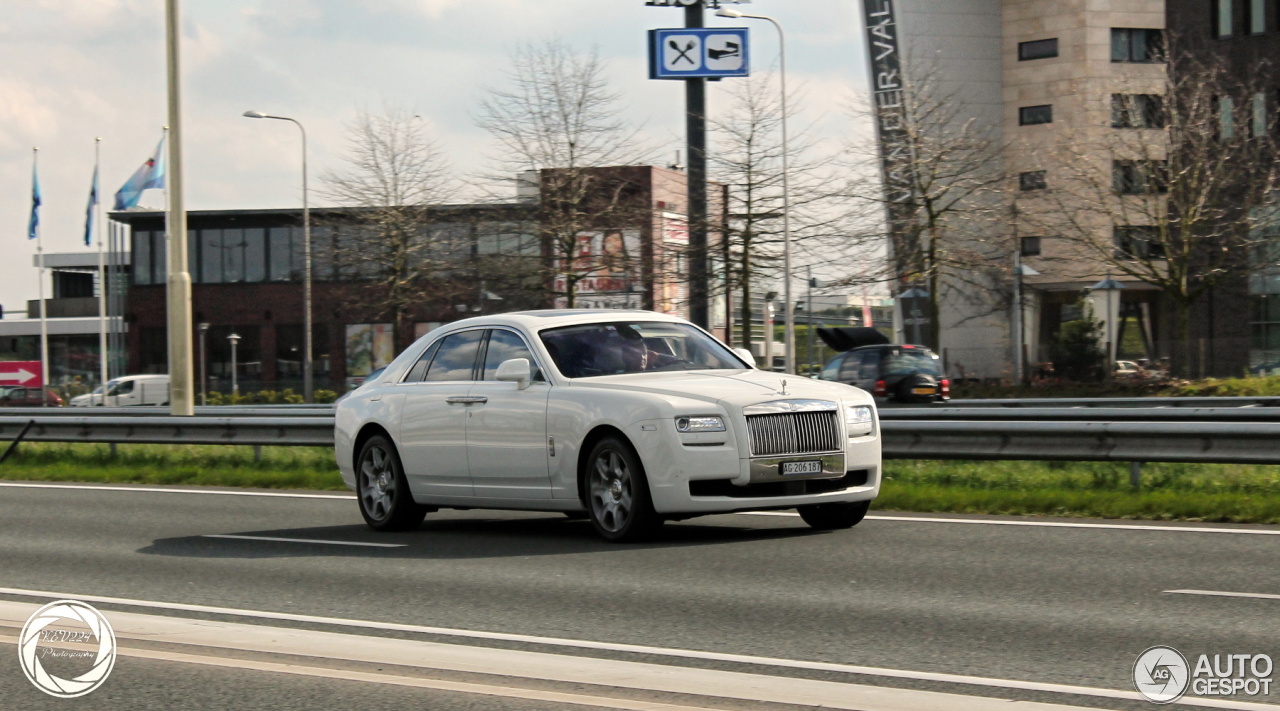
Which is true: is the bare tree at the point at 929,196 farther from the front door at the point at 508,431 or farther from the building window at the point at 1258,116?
the front door at the point at 508,431

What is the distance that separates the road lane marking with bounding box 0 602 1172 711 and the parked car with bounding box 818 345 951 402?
2286cm

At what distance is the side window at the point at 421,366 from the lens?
42.0 ft

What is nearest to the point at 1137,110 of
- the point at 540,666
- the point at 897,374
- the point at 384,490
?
the point at 897,374

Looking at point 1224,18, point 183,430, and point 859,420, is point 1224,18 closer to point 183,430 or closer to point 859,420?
point 183,430

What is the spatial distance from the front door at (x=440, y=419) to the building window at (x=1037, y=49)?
197 ft

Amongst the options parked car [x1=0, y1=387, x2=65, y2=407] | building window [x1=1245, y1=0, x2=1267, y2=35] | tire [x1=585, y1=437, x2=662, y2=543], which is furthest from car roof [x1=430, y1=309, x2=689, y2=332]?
parked car [x1=0, y1=387, x2=65, y2=407]

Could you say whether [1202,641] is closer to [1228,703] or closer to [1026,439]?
[1228,703]

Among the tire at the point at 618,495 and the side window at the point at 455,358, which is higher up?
the side window at the point at 455,358

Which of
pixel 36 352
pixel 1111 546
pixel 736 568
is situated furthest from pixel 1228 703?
pixel 36 352

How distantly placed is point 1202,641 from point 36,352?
311 feet

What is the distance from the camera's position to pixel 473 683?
6426 mm

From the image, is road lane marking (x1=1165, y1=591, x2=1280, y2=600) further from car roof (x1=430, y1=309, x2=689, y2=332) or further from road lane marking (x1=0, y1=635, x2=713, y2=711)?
car roof (x1=430, y1=309, x2=689, y2=332)

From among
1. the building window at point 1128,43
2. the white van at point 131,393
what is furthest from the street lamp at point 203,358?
the building window at point 1128,43

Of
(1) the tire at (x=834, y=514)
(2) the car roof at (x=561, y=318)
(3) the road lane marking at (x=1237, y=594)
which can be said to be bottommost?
(3) the road lane marking at (x=1237, y=594)
